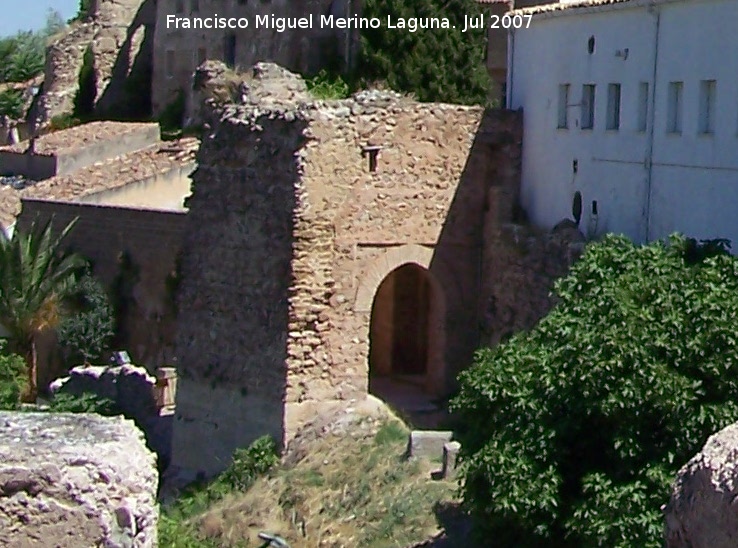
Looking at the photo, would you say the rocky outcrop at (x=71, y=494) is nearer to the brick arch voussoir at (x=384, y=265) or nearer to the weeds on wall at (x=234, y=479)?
the weeds on wall at (x=234, y=479)

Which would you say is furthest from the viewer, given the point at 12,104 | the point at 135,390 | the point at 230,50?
the point at 12,104

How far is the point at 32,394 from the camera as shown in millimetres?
27234

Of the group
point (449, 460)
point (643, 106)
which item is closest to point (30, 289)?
point (449, 460)

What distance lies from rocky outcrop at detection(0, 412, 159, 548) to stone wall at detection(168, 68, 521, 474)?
14006 mm

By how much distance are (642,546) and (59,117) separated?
36843 millimetres

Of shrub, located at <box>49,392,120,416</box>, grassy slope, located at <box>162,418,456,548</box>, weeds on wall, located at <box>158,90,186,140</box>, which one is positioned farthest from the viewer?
weeds on wall, located at <box>158,90,186,140</box>

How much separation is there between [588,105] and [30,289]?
12.2 meters

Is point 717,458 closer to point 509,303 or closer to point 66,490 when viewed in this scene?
point 66,490

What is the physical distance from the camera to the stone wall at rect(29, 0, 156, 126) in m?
45.1

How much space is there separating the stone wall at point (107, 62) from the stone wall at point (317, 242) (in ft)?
81.0

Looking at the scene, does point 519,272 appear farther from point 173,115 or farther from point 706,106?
point 173,115

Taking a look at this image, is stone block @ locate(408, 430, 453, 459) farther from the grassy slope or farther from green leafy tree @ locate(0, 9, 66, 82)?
green leafy tree @ locate(0, 9, 66, 82)

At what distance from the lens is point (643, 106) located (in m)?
17.6

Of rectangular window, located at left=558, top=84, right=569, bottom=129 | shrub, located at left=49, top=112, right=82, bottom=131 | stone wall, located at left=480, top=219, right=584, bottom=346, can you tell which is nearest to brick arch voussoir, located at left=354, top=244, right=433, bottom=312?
stone wall, located at left=480, top=219, right=584, bottom=346
